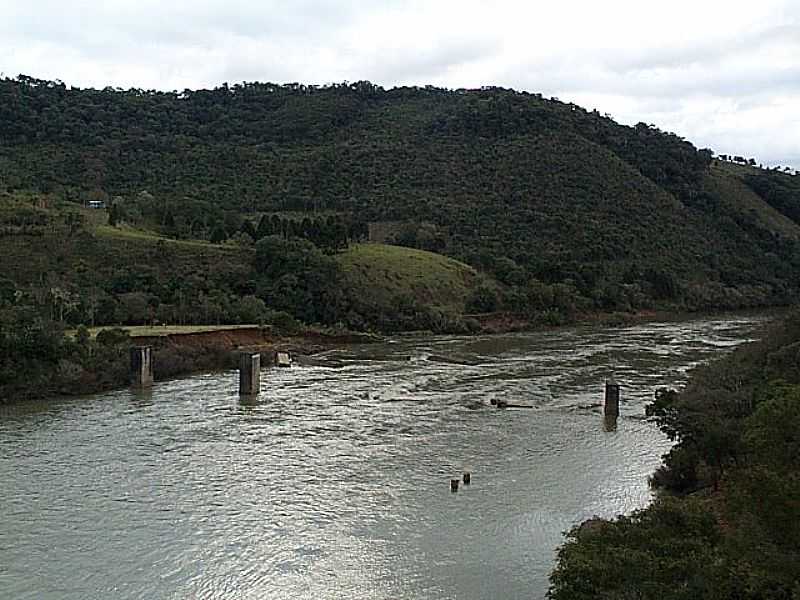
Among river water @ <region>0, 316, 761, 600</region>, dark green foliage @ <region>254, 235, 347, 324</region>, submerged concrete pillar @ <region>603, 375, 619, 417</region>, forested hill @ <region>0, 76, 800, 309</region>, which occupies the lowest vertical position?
river water @ <region>0, 316, 761, 600</region>

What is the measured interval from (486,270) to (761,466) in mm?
57447

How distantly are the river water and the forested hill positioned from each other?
101ft

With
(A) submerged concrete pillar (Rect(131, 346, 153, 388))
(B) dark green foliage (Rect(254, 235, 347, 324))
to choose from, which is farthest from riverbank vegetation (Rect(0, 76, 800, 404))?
(A) submerged concrete pillar (Rect(131, 346, 153, 388))

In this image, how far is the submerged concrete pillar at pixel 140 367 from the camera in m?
34.9

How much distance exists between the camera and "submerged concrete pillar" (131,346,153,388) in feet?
115

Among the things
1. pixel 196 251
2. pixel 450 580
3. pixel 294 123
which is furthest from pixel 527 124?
pixel 450 580

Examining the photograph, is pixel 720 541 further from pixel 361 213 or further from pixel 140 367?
pixel 361 213

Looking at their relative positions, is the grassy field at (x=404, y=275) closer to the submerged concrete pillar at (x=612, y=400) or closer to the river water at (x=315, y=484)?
the river water at (x=315, y=484)

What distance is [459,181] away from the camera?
8812 cm

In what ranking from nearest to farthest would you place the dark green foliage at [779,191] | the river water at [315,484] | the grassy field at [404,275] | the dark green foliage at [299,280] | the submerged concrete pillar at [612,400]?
the river water at [315,484]
the submerged concrete pillar at [612,400]
the dark green foliage at [299,280]
the grassy field at [404,275]
the dark green foliage at [779,191]

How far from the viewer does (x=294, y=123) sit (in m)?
106

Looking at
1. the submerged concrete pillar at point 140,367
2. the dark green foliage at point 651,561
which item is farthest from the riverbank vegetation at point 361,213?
the dark green foliage at point 651,561

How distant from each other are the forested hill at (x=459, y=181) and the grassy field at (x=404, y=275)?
405cm

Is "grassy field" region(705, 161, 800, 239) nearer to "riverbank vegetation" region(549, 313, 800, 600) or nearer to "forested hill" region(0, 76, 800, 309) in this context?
"forested hill" region(0, 76, 800, 309)
